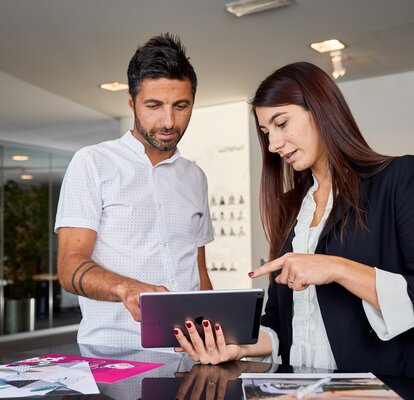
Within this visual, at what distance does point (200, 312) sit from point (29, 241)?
7.30 metres

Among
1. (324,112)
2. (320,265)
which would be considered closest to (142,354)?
(320,265)

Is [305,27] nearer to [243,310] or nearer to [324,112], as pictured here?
[324,112]

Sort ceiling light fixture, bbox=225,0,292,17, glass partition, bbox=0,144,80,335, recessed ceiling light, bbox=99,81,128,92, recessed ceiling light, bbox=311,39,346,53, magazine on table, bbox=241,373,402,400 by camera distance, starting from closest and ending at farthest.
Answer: magazine on table, bbox=241,373,402,400, ceiling light fixture, bbox=225,0,292,17, recessed ceiling light, bbox=311,39,346,53, recessed ceiling light, bbox=99,81,128,92, glass partition, bbox=0,144,80,335

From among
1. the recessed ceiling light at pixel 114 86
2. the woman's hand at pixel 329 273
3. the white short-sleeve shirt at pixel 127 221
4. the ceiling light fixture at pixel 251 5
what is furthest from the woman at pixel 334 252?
the recessed ceiling light at pixel 114 86

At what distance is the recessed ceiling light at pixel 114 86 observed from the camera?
20.6 ft

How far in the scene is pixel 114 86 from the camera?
638 cm

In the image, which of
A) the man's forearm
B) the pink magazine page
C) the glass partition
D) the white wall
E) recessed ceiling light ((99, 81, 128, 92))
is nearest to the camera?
the pink magazine page

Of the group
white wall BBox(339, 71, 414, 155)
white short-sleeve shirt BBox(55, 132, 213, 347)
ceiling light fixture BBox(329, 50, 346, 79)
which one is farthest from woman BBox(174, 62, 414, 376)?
white wall BBox(339, 71, 414, 155)

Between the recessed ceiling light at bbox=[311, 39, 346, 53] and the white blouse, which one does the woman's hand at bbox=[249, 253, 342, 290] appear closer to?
the white blouse

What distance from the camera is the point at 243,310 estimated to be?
4.76 feet

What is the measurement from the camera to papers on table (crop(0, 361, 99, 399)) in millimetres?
1234

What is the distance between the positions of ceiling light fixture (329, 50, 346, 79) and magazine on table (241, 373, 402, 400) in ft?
14.4

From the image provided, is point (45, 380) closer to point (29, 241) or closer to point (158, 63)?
point (158, 63)

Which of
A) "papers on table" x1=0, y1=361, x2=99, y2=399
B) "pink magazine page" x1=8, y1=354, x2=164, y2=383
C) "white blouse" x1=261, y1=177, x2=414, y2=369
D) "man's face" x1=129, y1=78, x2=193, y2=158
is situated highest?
"man's face" x1=129, y1=78, x2=193, y2=158
